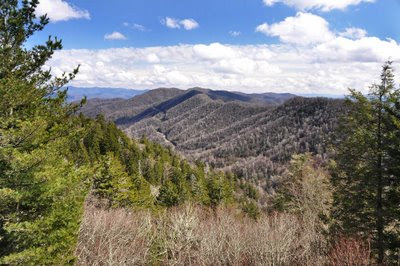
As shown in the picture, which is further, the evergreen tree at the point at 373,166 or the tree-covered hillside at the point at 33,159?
the evergreen tree at the point at 373,166

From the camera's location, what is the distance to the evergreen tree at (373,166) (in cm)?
1375

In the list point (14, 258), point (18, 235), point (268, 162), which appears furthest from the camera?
point (268, 162)

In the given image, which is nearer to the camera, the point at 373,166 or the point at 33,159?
the point at 33,159

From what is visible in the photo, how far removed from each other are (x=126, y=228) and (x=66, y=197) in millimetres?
7802

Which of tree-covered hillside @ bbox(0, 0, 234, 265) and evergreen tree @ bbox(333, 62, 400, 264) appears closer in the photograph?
tree-covered hillside @ bbox(0, 0, 234, 265)

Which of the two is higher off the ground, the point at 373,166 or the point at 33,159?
the point at 33,159

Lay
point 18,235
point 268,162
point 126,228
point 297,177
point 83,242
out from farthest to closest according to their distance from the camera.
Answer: point 268,162, point 297,177, point 126,228, point 83,242, point 18,235

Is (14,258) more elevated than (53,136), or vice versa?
(53,136)

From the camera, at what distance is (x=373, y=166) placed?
14453 mm

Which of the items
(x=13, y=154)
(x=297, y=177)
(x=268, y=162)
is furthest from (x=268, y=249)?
(x=268, y=162)

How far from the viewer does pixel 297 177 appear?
111 ft

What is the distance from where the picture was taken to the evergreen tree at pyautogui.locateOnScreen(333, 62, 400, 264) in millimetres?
13750

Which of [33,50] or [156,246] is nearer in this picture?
[33,50]

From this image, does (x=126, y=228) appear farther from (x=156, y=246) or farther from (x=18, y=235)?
(x=18, y=235)
